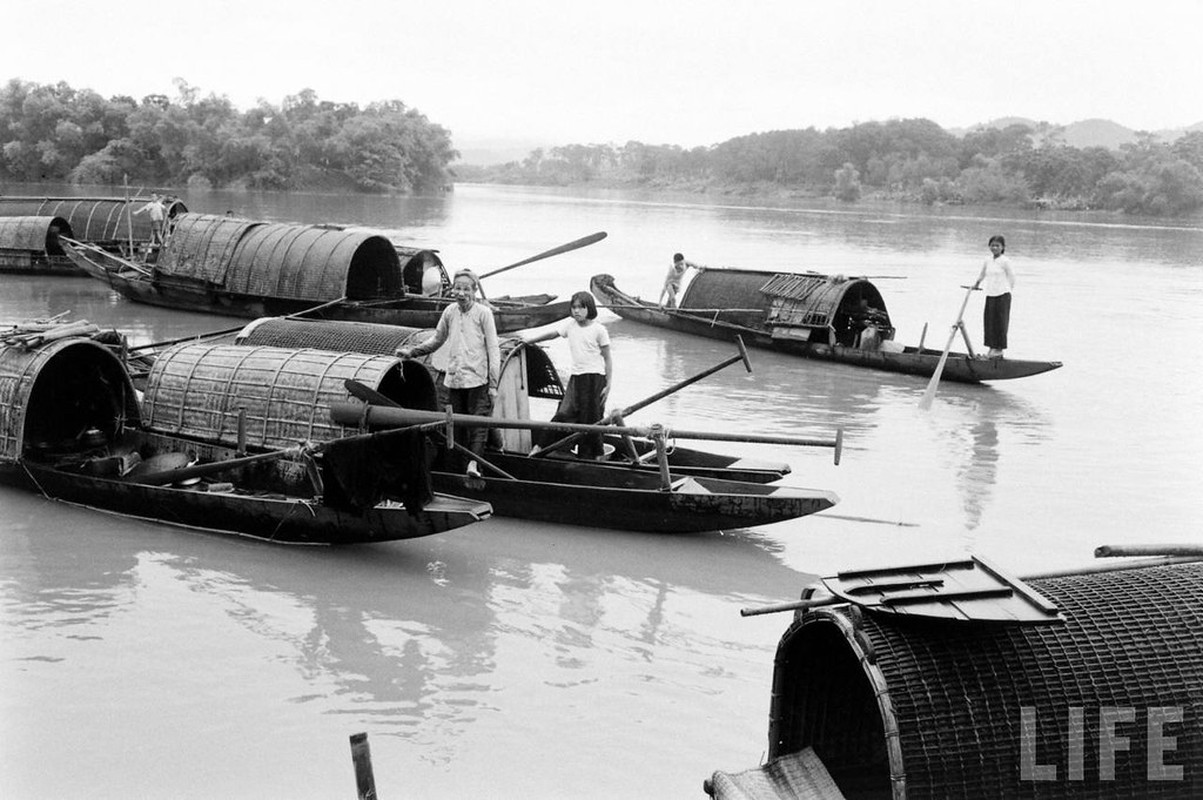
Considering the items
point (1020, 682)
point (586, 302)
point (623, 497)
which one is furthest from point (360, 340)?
point (1020, 682)

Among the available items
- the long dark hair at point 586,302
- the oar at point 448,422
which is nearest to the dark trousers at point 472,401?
the oar at point 448,422

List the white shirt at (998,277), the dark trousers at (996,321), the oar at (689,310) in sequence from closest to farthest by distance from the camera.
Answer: the white shirt at (998,277), the dark trousers at (996,321), the oar at (689,310)

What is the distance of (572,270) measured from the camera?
32.5m

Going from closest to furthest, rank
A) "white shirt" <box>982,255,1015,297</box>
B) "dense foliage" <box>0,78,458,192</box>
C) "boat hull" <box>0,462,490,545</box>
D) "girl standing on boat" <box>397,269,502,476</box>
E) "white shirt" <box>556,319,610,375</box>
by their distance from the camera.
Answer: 1. "boat hull" <box>0,462,490,545</box>
2. "girl standing on boat" <box>397,269,502,476</box>
3. "white shirt" <box>556,319,610,375</box>
4. "white shirt" <box>982,255,1015,297</box>
5. "dense foliage" <box>0,78,458,192</box>

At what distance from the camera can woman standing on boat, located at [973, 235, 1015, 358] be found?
15.6 metres

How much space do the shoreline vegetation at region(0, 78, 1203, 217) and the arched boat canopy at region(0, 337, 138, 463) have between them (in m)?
56.9

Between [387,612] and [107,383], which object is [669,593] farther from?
[107,383]

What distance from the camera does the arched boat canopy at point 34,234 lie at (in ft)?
80.4

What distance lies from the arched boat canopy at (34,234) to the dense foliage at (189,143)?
40.4 m

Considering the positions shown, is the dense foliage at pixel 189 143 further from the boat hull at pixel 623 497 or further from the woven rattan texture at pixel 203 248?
the boat hull at pixel 623 497

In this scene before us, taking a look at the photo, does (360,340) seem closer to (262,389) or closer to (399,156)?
(262,389)

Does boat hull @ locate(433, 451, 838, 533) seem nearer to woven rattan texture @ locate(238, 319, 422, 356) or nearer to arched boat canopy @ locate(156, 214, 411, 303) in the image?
woven rattan texture @ locate(238, 319, 422, 356)

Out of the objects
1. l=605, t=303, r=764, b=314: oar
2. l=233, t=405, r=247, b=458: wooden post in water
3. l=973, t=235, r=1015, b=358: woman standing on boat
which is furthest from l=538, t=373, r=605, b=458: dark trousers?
l=605, t=303, r=764, b=314: oar

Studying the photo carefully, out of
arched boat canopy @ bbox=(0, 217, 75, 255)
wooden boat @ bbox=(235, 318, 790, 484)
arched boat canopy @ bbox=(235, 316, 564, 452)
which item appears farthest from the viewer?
arched boat canopy @ bbox=(0, 217, 75, 255)
